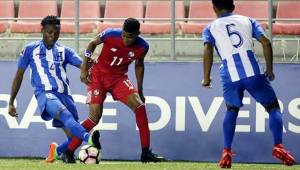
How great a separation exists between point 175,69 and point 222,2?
331cm

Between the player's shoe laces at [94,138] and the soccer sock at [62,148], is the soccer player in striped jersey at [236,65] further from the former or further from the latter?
the soccer sock at [62,148]

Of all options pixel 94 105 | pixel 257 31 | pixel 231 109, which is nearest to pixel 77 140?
pixel 94 105

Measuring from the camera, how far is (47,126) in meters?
14.3

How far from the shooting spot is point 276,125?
35.5 feet

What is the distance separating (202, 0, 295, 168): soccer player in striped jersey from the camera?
428 inches

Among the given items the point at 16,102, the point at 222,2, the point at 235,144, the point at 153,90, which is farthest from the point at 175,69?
the point at 222,2

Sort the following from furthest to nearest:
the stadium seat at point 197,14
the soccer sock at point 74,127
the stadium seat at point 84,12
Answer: the stadium seat at point 84,12
the stadium seat at point 197,14
the soccer sock at point 74,127

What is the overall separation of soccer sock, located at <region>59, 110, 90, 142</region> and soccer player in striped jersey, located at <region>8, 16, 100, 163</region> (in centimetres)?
8

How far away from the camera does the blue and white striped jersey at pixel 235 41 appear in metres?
11.0

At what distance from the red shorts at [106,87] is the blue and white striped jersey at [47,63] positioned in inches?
15.1

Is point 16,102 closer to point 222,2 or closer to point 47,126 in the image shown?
point 47,126

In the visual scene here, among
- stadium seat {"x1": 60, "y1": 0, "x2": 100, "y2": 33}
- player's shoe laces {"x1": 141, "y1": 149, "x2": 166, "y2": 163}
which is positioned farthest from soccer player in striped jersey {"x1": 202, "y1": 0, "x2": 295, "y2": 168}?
stadium seat {"x1": 60, "y1": 0, "x2": 100, "y2": 33}

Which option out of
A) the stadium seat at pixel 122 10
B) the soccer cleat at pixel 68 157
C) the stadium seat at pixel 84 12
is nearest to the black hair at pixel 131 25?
the soccer cleat at pixel 68 157

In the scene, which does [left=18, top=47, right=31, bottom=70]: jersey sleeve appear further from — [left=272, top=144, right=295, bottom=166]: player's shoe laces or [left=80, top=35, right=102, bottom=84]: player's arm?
[left=272, top=144, right=295, bottom=166]: player's shoe laces
